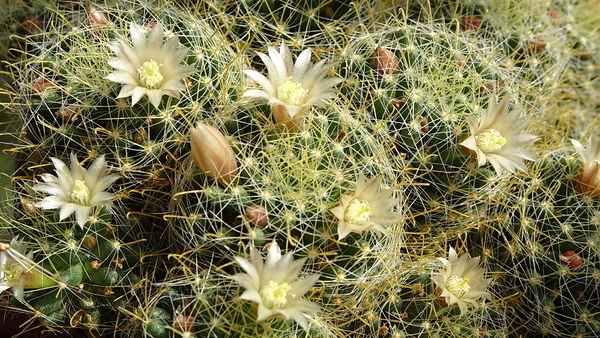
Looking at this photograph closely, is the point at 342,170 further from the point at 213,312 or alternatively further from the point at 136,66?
the point at 136,66

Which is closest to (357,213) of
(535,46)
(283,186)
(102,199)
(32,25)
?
(283,186)

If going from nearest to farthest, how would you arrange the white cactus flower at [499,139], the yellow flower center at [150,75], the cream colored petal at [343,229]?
the cream colored petal at [343,229] < the yellow flower center at [150,75] < the white cactus flower at [499,139]

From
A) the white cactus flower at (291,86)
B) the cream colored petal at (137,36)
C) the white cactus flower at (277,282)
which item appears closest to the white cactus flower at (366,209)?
the white cactus flower at (277,282)

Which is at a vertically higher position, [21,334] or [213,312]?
[213,312]

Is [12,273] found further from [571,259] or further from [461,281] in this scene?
[571,259]

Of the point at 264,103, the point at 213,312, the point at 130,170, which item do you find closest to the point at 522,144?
the point at 264,103

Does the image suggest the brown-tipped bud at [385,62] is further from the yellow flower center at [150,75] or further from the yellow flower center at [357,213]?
the yellow flower center at [150,75]
